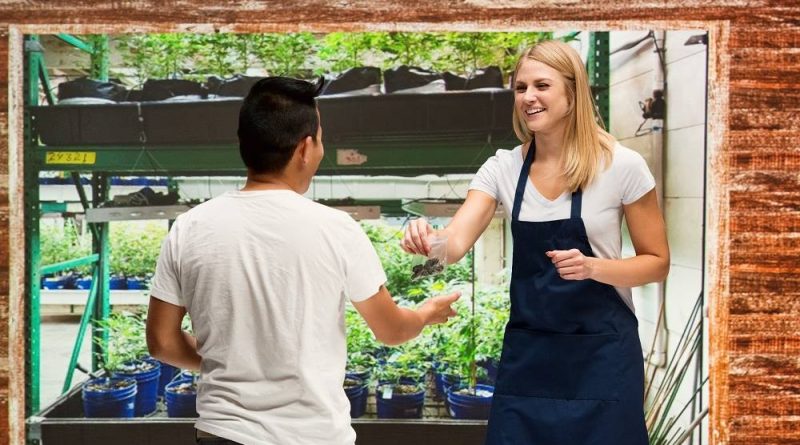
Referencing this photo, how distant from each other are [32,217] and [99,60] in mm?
947

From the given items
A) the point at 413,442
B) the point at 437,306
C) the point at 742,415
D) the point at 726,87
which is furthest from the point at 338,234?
the point at 413,442

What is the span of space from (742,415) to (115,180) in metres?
3.13

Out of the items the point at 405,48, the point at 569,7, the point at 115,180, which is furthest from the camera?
the point at 115,180

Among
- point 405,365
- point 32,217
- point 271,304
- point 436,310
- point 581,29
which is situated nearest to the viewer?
point 271,304

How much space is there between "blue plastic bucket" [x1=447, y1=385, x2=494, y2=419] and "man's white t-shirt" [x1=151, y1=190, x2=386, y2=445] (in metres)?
2.00

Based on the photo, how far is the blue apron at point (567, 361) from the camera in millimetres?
1595

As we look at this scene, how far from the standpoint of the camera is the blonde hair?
1.60 metres

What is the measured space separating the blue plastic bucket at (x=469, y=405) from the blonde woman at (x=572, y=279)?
5.28 feet

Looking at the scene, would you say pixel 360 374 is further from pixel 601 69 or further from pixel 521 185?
pixel 521 185

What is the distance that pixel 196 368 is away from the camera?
4.90 ft

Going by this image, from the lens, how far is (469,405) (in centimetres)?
324

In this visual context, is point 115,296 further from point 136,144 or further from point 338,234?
point 338,234

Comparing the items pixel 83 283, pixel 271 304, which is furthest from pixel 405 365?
pixel 83 283

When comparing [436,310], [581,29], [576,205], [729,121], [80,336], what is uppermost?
[581,29]
